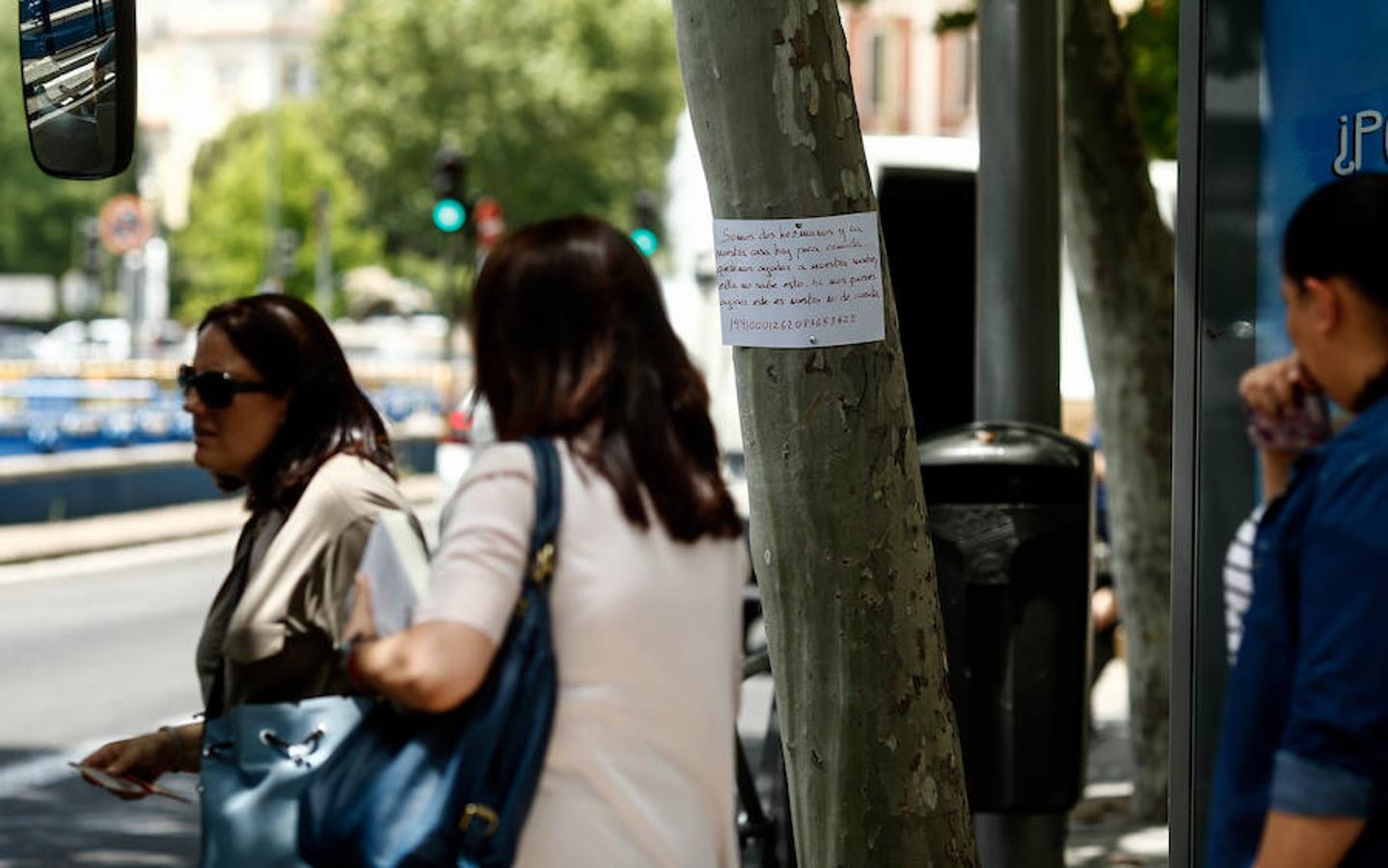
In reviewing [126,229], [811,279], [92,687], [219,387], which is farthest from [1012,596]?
[126,229]

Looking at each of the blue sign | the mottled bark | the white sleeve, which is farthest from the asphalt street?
the white sleeve

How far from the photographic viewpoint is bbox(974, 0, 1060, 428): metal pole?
5.55m

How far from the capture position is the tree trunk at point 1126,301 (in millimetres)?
8344

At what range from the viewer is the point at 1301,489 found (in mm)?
2459

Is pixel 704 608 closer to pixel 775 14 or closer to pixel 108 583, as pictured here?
pixel 775 14

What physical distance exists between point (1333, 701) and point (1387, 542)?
175mm

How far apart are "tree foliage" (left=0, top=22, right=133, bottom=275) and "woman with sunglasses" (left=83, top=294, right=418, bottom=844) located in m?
77.7

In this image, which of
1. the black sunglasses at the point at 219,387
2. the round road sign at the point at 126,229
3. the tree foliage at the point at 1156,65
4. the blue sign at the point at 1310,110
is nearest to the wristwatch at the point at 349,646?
the black sunglasses at the point at 219,387

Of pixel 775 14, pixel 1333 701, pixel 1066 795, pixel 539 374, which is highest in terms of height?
pixel 775 14

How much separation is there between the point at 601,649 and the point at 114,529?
700 inches

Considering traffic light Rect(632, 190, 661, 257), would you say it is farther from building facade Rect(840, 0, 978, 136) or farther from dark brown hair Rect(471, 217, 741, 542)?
building facade Rect(840, 0, 978, 136)

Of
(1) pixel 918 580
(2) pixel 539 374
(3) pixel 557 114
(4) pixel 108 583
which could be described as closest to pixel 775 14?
(1) pixel 918 580

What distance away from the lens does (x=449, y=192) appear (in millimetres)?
21234

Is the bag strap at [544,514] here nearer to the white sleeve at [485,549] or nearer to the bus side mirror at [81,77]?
the white sleeve at [485,549]
